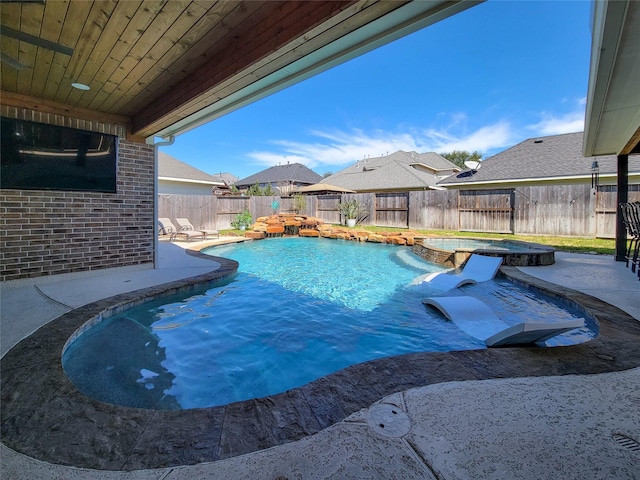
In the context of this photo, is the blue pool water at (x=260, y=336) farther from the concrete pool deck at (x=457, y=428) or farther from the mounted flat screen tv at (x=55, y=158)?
the mounted flat screen tv at (x=55, y=158)

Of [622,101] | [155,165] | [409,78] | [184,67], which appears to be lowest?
[155,165]

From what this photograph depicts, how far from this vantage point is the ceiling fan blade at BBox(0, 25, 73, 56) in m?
2.64

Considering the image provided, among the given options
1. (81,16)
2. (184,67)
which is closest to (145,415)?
(81,16)

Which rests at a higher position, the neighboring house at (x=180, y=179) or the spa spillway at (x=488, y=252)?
the neighboring house at (x=180, y=179)

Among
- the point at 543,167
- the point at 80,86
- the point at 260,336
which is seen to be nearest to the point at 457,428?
the point at 260,336

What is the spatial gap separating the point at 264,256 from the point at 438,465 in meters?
7.87

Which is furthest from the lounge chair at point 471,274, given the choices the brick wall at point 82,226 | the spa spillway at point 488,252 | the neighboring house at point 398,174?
the neighboring house at point 398,174

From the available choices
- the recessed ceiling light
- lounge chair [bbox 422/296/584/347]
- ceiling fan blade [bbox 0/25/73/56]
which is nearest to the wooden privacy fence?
lounge chair [bbox 422/296/584/347]

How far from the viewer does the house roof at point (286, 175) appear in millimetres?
32688

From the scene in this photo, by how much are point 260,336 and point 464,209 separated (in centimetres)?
1234

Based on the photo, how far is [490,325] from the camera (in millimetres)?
3641

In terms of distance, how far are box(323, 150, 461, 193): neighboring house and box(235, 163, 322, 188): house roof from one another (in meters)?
6.48

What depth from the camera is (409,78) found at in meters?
19.2

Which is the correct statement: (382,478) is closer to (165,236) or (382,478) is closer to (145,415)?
(145,415)
